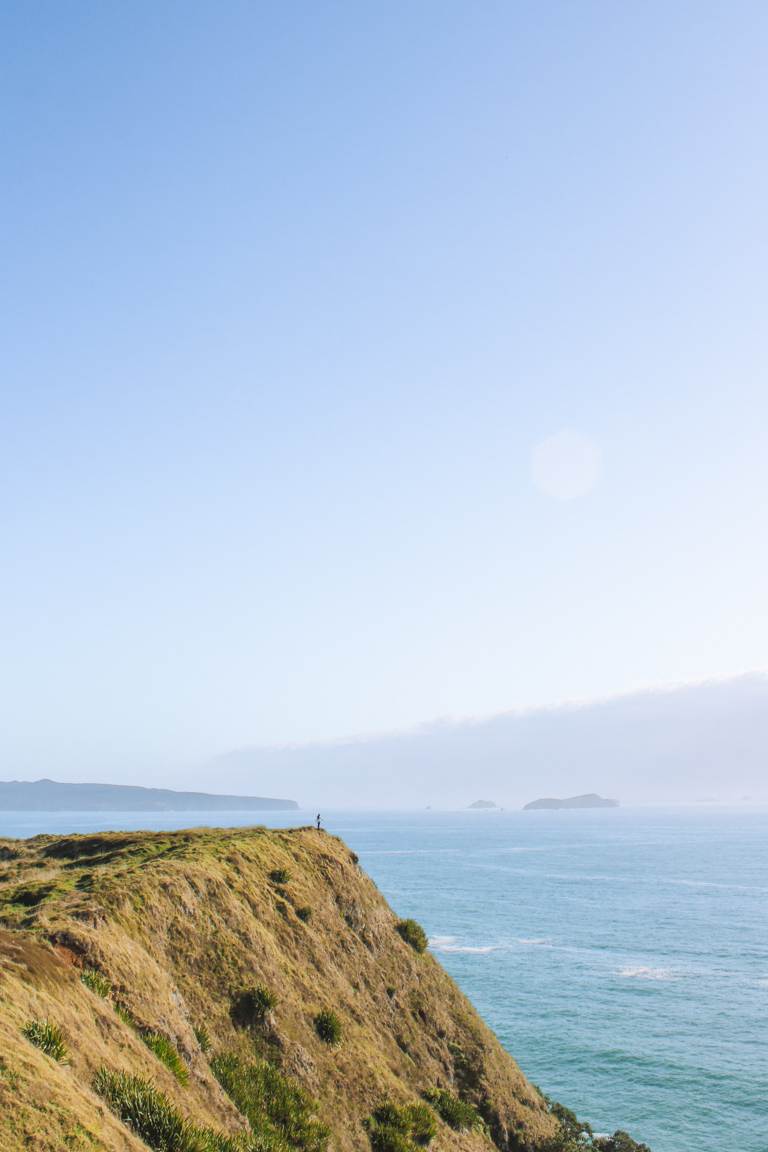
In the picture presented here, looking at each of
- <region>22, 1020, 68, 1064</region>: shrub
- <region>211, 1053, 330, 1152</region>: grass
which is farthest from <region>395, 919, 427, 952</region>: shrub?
<region>22, 1020, 68, 1064</region>: shrub

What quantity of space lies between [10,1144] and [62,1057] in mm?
4889

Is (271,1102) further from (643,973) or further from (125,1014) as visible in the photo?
(643,973)

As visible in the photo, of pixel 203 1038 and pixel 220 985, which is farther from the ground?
pixel 220 985

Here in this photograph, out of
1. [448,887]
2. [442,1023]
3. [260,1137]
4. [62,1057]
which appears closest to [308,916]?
[442,1023]

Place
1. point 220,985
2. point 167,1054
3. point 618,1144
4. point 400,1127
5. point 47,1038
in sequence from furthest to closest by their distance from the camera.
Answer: point 618,1144
point 400,1127
point 220,985
point 167,1054
point 47,1038

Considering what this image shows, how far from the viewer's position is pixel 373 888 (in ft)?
178

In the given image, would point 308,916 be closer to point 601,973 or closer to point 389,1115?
point 389,1115

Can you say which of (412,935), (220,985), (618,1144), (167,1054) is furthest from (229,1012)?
(618,1144)

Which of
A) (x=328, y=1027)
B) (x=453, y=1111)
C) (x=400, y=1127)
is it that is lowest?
(x=453, y=1111)

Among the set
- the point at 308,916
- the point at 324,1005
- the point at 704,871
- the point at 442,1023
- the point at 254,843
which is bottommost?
the point at 704,871

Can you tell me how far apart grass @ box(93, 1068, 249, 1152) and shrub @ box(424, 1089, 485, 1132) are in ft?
85.0

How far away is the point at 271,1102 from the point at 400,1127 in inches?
334

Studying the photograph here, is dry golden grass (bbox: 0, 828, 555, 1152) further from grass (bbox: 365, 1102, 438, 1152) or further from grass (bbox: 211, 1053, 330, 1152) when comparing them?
grass (bbox: 211, 1053, 330, 1152)

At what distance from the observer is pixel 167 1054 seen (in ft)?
69.9
